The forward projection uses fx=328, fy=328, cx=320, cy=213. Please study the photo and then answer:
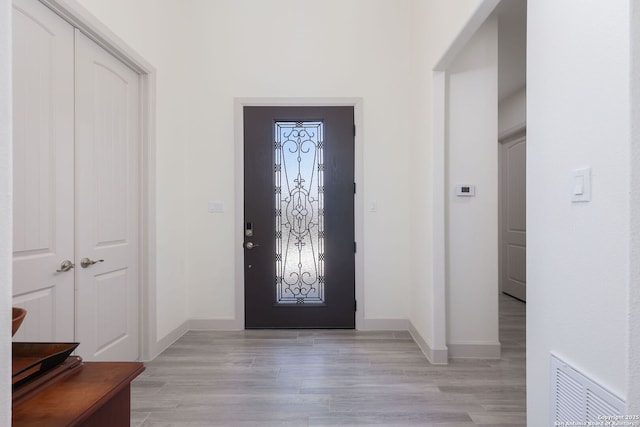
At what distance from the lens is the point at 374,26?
11.0 ft

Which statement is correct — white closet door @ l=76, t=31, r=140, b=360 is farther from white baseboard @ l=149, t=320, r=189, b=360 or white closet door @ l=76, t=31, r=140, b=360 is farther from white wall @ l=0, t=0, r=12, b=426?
white wall @ l=0, t=0, r=12, b=426

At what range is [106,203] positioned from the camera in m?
2.28

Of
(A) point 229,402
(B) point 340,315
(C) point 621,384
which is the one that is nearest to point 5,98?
(C) point 621,384

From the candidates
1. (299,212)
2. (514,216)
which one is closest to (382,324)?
(299,212)

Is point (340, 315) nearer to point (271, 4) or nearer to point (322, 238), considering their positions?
point (322, 238)

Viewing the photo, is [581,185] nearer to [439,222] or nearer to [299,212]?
[439,222]

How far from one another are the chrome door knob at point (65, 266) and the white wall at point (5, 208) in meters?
1.40

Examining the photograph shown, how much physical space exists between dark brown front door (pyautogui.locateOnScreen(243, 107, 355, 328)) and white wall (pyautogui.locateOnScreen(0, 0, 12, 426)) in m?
2.63

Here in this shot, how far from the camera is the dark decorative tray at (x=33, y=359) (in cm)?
83

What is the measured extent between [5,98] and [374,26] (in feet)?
11.0

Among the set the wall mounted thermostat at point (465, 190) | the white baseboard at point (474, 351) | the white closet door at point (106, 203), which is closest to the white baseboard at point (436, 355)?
the white baseboard at point (474, 351)

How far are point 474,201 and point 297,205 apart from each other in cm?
164

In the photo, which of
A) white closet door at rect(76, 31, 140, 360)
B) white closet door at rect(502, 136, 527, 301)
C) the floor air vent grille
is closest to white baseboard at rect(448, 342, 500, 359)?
the floor air vent grille

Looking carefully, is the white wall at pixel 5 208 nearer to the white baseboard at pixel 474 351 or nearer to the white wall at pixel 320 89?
the white wall at pixel 320 89
